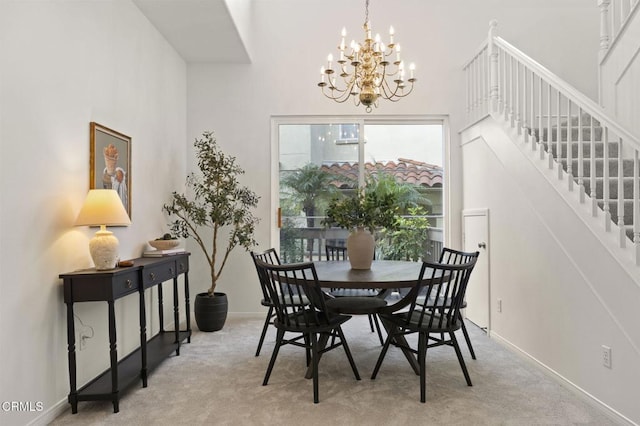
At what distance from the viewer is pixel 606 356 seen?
7.97 feet

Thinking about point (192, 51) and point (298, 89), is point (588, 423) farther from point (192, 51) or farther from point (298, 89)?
point (192, 51)

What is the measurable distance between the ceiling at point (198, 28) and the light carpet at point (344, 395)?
9.88 ft

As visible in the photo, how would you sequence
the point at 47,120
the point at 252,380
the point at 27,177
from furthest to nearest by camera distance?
the point at 252,380, the point at 47,120, the point at 27,177

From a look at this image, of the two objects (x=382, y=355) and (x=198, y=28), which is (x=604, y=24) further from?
(x=198, y=28)

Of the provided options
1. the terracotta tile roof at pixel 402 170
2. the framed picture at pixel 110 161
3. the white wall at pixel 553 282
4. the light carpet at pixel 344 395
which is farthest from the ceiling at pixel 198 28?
the light carpet at pixel 344 395

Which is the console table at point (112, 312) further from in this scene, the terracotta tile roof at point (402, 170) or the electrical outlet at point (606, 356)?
the electrical outlet at point (606, 356)

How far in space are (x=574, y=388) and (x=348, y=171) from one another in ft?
10.4

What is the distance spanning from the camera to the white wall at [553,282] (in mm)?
2322

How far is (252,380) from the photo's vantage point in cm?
300

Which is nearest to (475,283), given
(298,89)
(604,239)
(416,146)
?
(416,146)

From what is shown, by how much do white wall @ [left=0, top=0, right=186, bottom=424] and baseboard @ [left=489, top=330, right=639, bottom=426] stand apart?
126 inches

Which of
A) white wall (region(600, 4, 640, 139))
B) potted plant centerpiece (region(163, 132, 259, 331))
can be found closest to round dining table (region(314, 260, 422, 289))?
potted plant centerpiece (region(163, 132, 259, 331))

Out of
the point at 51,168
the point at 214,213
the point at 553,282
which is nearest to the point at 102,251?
the point at 51,168

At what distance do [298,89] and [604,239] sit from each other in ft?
11.7
